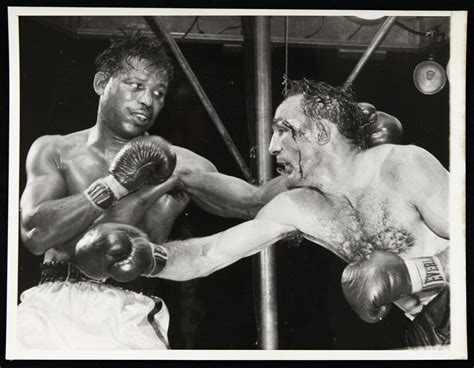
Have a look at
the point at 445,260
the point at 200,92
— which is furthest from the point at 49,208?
the point at 445,260

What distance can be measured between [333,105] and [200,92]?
45 cm

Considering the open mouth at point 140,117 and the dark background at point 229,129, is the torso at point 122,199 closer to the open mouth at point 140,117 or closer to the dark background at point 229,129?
the dark background at point 229,129

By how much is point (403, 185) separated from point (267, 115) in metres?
0.51

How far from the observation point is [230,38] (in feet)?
6.72

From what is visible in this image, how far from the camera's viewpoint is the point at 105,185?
78.4 inches

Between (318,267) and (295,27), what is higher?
(295,27)

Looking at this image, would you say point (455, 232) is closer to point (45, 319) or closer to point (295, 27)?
point (295, 27)

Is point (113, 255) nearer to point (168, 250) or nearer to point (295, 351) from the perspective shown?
point (168, 250)

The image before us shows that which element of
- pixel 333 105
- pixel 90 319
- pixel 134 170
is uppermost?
pixel 333 105

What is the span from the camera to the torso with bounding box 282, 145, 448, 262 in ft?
6.54

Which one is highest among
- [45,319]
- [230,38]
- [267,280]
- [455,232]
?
A: [230,38]

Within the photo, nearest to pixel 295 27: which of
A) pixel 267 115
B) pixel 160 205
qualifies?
pixel 267 115

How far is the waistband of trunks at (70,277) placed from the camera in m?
1.98

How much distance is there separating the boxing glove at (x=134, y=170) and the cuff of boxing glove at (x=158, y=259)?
0.21 metres
